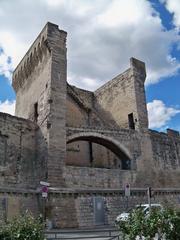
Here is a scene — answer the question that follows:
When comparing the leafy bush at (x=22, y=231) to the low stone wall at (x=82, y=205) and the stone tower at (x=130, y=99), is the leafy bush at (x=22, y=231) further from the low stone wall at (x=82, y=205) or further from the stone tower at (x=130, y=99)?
the stone tower at (x=130, y=99)

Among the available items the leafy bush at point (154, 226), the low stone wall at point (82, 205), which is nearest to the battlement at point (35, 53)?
the low stone wall at point (82, 205)

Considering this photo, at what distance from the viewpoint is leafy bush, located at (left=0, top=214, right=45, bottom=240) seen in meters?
6.00

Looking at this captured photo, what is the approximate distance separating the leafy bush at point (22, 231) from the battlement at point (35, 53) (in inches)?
533

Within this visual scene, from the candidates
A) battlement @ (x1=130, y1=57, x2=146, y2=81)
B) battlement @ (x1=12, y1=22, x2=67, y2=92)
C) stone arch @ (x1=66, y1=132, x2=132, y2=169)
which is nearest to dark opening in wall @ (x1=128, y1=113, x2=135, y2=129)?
stone arch @ (x1=66, y1=132, x2=132, y2=169)

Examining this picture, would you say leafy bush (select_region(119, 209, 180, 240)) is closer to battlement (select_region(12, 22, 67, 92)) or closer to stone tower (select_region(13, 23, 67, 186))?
stone tower (select_region(13, 23, 67, 186))

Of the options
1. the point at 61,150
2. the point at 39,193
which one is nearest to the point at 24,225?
the point at 39,193

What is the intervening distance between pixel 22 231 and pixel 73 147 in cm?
1591

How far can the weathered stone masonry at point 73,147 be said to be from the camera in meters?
14.1

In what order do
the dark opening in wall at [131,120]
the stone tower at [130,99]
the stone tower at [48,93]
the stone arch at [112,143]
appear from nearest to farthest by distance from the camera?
the stone tower at [48,93] < the stone arch at [112,143] < the stone tower at [130,99] < the dark opening in wall at [131,120]

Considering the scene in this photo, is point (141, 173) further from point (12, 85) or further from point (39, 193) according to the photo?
point (12, 85)

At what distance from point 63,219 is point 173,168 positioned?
1035 centimetres

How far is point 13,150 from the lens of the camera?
1667 centimetres

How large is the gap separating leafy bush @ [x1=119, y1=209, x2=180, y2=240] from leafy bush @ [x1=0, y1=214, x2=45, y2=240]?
191cm

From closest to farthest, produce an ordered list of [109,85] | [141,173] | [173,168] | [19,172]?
[19,172]
[141,173]
[173,168]
[109,85]
